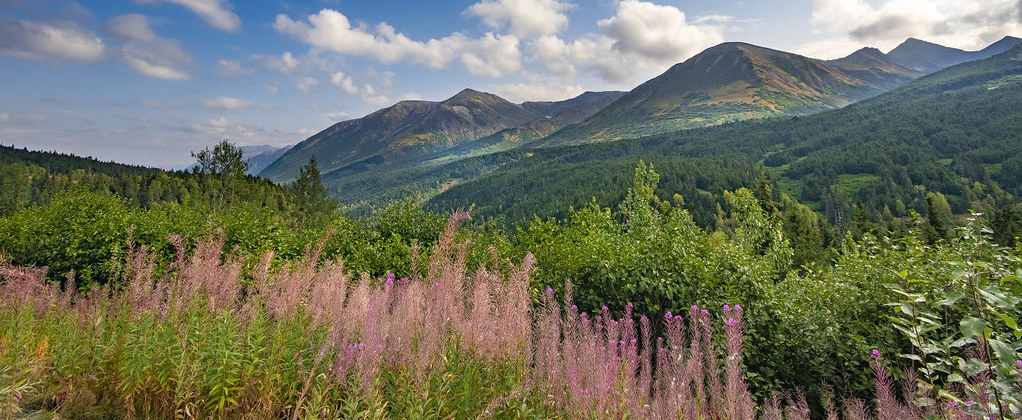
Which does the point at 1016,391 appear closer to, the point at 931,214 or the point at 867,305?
the point at 867,305

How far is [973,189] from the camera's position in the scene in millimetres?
133000

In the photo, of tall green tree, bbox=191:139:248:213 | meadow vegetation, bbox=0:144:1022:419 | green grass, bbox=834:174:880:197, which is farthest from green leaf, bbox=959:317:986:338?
green grass, bbox=834:174:880:197

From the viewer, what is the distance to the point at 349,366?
9.13ft

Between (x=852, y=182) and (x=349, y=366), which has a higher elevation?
(x=349, y=366)

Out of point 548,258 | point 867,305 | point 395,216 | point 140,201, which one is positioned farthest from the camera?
point 140,201

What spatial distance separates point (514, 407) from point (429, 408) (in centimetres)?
58

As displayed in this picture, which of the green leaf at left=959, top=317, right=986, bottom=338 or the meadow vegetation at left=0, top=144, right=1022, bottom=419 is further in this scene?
the meadow vegetation at left=0, top=144, right=1022, bottom=419

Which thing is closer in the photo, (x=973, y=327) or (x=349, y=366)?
(x=973, y=327)

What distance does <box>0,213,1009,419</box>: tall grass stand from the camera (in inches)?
102

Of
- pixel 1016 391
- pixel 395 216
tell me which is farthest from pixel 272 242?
pixel 1016 391

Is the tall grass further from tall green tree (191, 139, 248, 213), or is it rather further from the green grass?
the green grass

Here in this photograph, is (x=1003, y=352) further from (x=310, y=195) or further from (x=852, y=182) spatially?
(x=852, y=182)

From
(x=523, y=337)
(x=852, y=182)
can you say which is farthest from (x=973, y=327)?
(x=852, y=182)

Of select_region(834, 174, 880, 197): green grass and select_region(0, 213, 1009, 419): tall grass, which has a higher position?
select_region(0, 213, 1009, 419): tall grass
